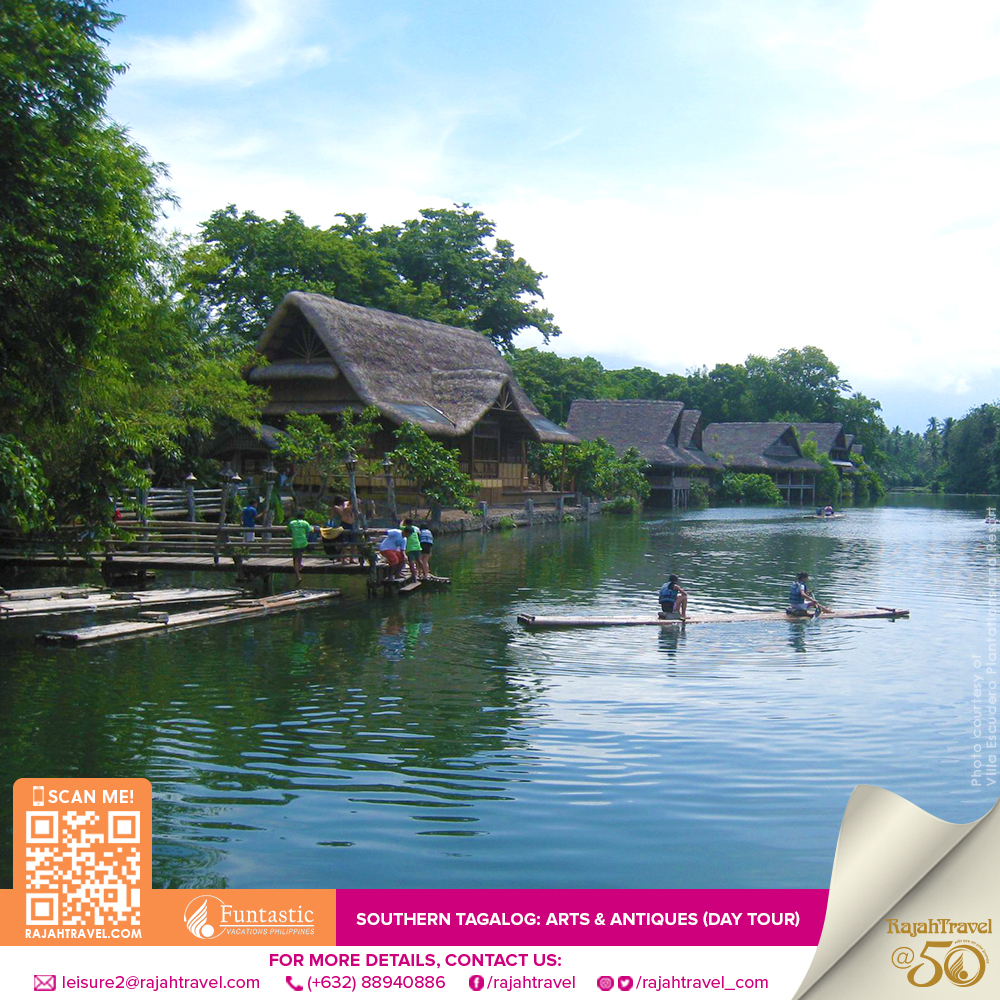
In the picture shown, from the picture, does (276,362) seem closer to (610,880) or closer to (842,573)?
(842,573)

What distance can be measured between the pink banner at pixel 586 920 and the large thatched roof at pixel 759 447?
60199 millimetres

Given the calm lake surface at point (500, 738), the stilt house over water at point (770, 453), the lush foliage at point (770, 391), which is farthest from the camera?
the lush foliage at point (770, 391)

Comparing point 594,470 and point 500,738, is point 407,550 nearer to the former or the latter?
point 500,738

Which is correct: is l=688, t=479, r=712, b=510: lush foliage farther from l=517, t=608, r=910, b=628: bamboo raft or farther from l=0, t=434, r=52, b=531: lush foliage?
l=0, t=434, r=52, b=531: lush foliage

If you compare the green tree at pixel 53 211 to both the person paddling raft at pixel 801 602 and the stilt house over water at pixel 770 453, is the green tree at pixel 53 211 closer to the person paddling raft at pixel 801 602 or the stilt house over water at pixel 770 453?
the person paddling raft at pixel 801 602

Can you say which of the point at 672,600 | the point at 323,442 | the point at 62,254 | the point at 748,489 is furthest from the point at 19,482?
the point at 748,489

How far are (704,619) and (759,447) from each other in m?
52.2

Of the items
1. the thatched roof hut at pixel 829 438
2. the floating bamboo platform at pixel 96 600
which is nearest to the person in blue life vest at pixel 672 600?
the floating bamboo platform at pixel 96 600

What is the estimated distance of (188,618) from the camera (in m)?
14.6

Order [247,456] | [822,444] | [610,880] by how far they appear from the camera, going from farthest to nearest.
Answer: [822,444], [247,456], [610,880]

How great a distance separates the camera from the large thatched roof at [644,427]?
5262 centimetres

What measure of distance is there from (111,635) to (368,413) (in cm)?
1603

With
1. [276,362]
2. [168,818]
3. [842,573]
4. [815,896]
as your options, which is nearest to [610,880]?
[815,896]

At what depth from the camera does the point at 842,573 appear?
22.7m
